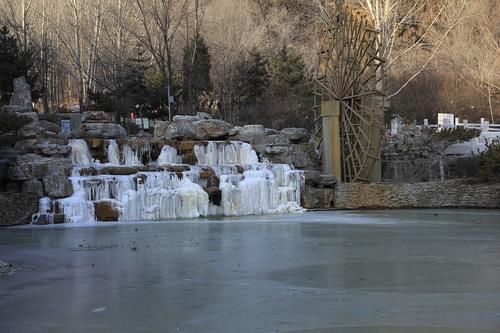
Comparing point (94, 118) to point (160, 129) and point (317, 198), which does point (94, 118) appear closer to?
point (160, 129)

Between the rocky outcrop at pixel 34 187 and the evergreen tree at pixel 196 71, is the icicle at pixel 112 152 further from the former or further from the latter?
the evergreen tree at pixel 196 71

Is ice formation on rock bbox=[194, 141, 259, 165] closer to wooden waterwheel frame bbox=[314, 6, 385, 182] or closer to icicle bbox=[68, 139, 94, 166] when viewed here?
wooden waterwheel frame bbox=[314, 6, 385, 182]

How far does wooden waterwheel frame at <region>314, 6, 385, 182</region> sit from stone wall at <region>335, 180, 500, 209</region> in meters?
1.28

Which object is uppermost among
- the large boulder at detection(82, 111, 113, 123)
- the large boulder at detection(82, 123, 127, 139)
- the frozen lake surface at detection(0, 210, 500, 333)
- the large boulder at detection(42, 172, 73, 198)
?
the large boulder at detection(82, 111, 113, 123)

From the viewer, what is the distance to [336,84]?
22125 millimetres

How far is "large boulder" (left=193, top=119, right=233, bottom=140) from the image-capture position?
22.4 m

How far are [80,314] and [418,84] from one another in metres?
31.3

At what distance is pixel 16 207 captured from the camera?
1619cm

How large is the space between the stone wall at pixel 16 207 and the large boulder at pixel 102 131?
15.6 feet

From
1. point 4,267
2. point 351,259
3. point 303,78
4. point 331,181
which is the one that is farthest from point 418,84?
point 4,267

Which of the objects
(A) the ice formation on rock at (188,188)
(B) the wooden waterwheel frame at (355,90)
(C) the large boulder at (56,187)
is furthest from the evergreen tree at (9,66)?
(B) the wooden waterwheel frame at (355,90)

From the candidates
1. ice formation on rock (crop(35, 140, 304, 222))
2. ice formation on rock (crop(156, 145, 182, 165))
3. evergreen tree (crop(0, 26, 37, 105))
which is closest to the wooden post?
ice formation on rock (crop(35, 140, 304, 222))

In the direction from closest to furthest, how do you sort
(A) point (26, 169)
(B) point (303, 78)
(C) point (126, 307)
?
1. (C) point (126, 307)
2. (A) point (26, 169)
3. (B) point (303, 78)

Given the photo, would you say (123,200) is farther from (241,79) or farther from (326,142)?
(241,79)
